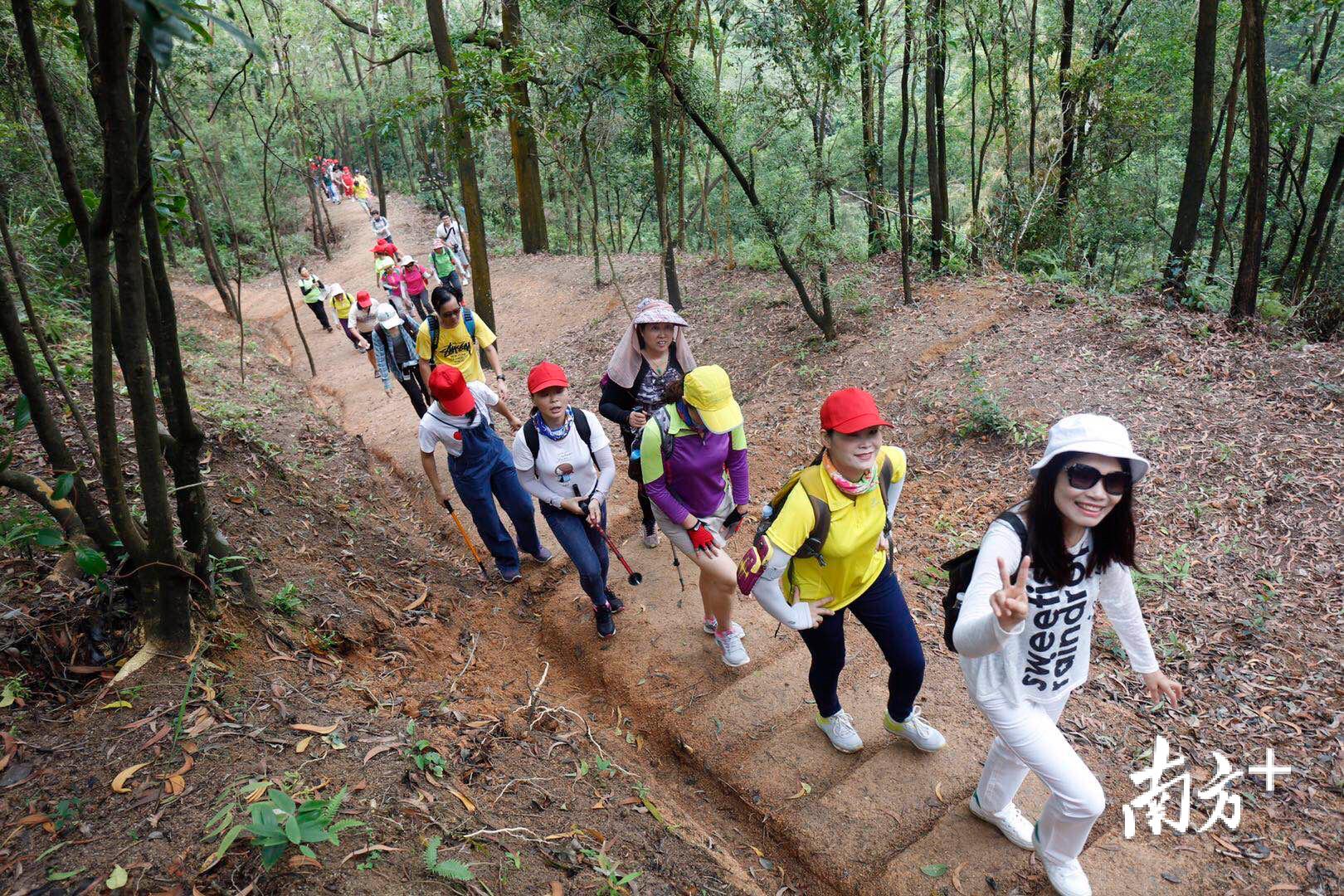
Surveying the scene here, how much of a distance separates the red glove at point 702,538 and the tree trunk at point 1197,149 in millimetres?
8898

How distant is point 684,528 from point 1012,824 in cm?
232

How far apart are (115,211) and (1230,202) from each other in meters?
29.8

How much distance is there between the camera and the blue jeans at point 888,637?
12.2 feet

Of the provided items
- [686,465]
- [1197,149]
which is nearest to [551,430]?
[686,465]

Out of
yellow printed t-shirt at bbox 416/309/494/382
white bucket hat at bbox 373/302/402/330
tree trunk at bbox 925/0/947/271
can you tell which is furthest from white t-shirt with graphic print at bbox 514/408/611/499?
tree trunk at bbox 925/0/947/271

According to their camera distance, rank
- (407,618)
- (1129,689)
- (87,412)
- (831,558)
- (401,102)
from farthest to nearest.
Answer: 1. (401,102)
2. (87,412)
3. (407,618)
4. (1129,689)
5. (831,558)

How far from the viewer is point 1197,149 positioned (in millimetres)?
9602

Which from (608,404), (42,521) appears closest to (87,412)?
(42,521)

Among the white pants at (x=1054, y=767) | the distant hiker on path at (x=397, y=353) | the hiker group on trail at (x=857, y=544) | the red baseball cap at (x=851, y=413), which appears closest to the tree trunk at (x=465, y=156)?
the distant hiker on path at (x=397, y=353)

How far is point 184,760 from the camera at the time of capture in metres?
3.03

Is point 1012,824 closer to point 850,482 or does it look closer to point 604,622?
point 850,482

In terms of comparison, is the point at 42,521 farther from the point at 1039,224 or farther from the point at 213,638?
the point at 1039,224

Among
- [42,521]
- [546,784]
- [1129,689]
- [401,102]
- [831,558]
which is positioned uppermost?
[401,102]

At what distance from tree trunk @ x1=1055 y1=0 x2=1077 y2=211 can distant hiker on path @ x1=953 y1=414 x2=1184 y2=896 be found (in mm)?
12959
